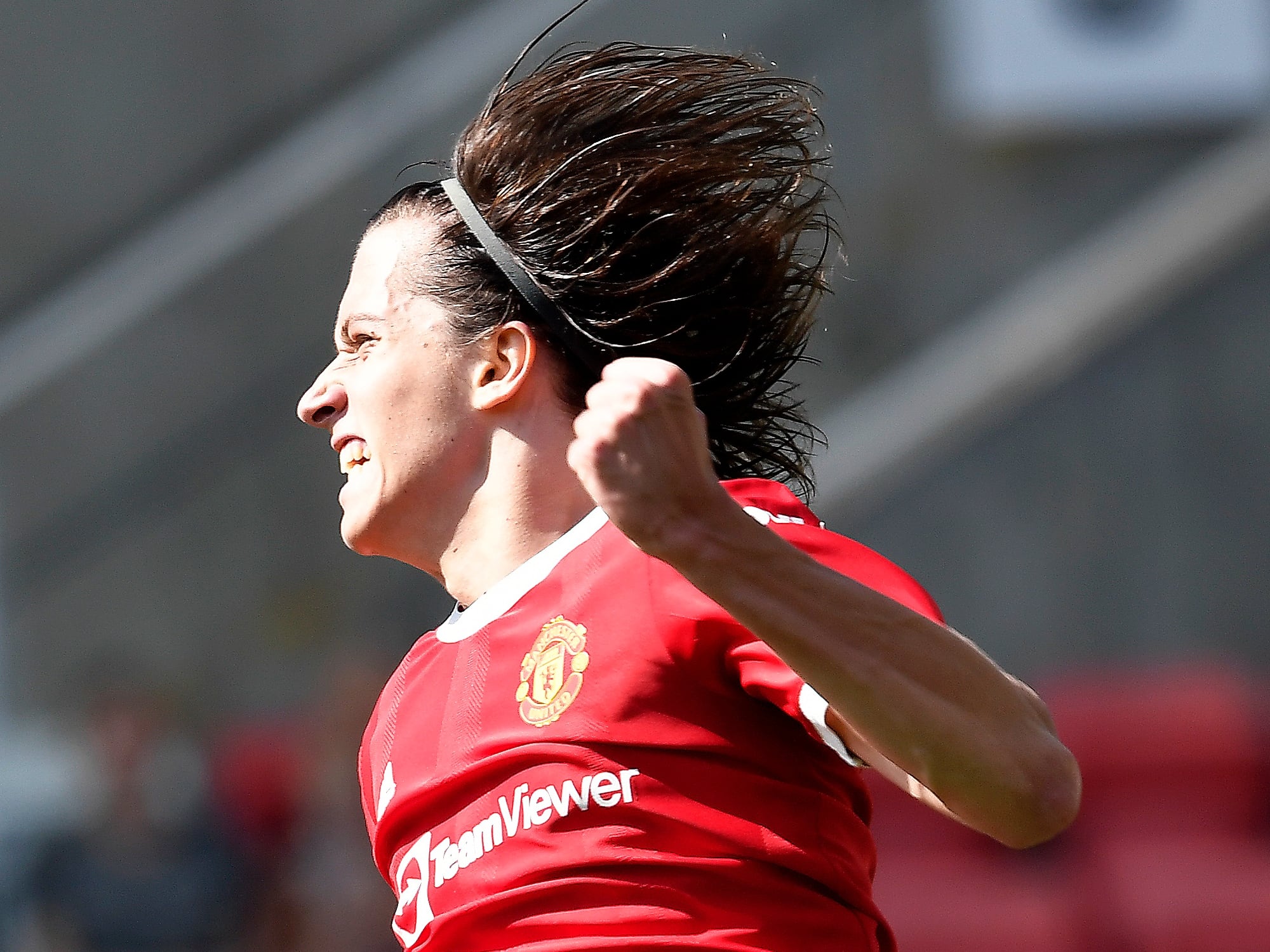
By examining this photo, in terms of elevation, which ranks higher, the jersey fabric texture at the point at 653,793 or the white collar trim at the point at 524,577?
the white collar trim at the point at 524,577

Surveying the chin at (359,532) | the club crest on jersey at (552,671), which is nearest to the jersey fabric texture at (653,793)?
the club crest on jersey at (552,671)

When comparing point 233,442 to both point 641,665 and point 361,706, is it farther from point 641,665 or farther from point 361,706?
point 641,665

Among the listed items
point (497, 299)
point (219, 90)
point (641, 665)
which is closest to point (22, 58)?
point (219, 90)

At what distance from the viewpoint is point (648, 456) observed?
1045mm

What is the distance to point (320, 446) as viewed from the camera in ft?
18.5

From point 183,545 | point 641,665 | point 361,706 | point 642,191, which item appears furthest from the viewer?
point 183,545

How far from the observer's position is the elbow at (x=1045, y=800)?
3.52 ft

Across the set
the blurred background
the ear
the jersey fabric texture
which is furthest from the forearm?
the blurred background

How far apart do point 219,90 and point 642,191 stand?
4.75 m

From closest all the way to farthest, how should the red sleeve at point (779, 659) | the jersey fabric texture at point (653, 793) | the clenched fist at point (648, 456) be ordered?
the clenched fist at point (648, 456) < the red sleeve at point (779, 659) < the jersey fabric texture at point (653, 793)

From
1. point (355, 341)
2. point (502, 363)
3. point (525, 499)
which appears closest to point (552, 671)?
point (525, 499)

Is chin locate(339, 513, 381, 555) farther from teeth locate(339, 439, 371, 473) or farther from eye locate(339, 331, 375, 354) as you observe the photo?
eye locate(339, 331, 375, 354)

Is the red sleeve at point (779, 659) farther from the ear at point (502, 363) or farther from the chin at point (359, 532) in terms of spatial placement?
the chin at point (359, 532)

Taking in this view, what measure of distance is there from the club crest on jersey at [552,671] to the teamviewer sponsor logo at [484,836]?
0.06 metres
